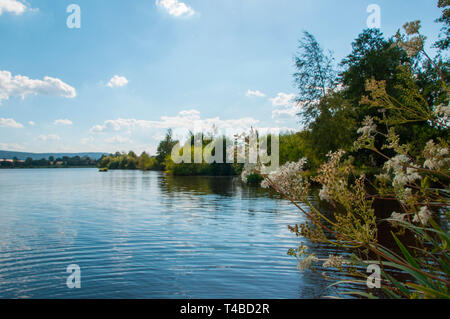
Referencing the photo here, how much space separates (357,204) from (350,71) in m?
30.0

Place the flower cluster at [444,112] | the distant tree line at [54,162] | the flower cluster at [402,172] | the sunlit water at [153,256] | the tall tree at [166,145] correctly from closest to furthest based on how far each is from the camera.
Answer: the flower cluster at [444,112], the flower cluster at [402,172], the sunlit water at [153,256], the tall tree at [166,145], the distant tree line at [54,162]

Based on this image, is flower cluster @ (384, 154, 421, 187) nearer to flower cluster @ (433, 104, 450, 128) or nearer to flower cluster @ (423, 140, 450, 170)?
flower cluster @ (423, 140, 450, 170)

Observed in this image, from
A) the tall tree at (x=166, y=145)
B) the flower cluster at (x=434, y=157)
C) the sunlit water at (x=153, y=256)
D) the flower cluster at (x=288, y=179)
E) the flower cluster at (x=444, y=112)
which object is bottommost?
the sunlit water at (x=153, y=256)

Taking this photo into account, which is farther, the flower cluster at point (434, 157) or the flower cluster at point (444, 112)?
the flower cluster at point (434, 157)

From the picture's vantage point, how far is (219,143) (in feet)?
197

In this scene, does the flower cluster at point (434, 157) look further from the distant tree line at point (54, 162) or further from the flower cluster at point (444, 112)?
the distant tree line at point (54, 162)

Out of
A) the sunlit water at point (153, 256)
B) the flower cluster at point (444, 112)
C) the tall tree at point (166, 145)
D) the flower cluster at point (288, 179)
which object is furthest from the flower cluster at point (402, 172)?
the tall tree at point (166, 145)

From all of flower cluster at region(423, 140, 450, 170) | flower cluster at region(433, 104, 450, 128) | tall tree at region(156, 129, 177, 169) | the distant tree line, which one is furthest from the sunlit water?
the distant tree line

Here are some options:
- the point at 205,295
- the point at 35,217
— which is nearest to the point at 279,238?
the point at 205,295

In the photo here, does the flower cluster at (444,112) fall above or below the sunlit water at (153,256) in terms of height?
above

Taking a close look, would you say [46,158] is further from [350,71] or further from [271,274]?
Result: [271,274]

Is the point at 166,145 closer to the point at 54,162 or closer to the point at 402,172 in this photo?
the point at 54,162
